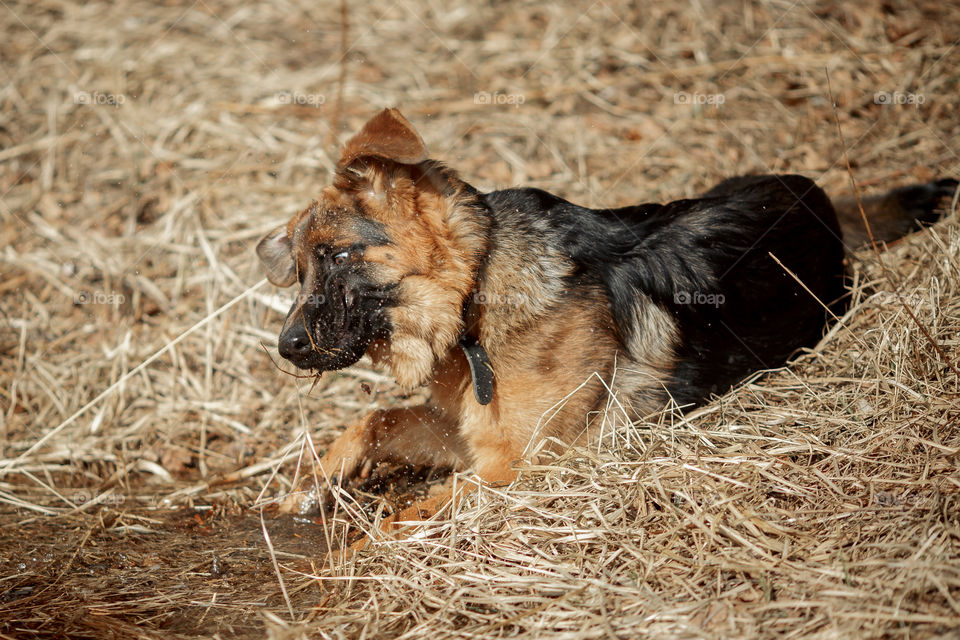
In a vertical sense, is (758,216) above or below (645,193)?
above

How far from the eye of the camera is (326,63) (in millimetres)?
9750

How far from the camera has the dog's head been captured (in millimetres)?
Result: 4453

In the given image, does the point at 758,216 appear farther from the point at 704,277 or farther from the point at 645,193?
the point at 645,193

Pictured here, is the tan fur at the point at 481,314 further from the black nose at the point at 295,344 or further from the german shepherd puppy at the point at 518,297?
the black nose at the point at 295,344

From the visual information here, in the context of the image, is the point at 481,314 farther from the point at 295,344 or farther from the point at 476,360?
the point at 295,344

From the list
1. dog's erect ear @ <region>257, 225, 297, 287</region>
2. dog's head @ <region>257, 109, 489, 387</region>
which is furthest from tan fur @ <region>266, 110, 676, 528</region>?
dog's erect ear @ <region>257, 225, 297, 287</region>

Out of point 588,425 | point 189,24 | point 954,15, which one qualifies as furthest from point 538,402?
point 189,24

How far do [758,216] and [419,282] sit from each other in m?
2.60

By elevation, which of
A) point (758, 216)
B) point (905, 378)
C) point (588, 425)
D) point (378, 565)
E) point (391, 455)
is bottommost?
point (391, 455)

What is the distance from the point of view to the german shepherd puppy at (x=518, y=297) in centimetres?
450

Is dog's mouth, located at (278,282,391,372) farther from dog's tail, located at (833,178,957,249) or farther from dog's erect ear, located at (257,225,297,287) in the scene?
dog's tail, located at (833,178,957,249)

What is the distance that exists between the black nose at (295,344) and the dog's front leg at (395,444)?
1.16 meters

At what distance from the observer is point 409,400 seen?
6.30 meters

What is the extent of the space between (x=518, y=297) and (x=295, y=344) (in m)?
1.40
